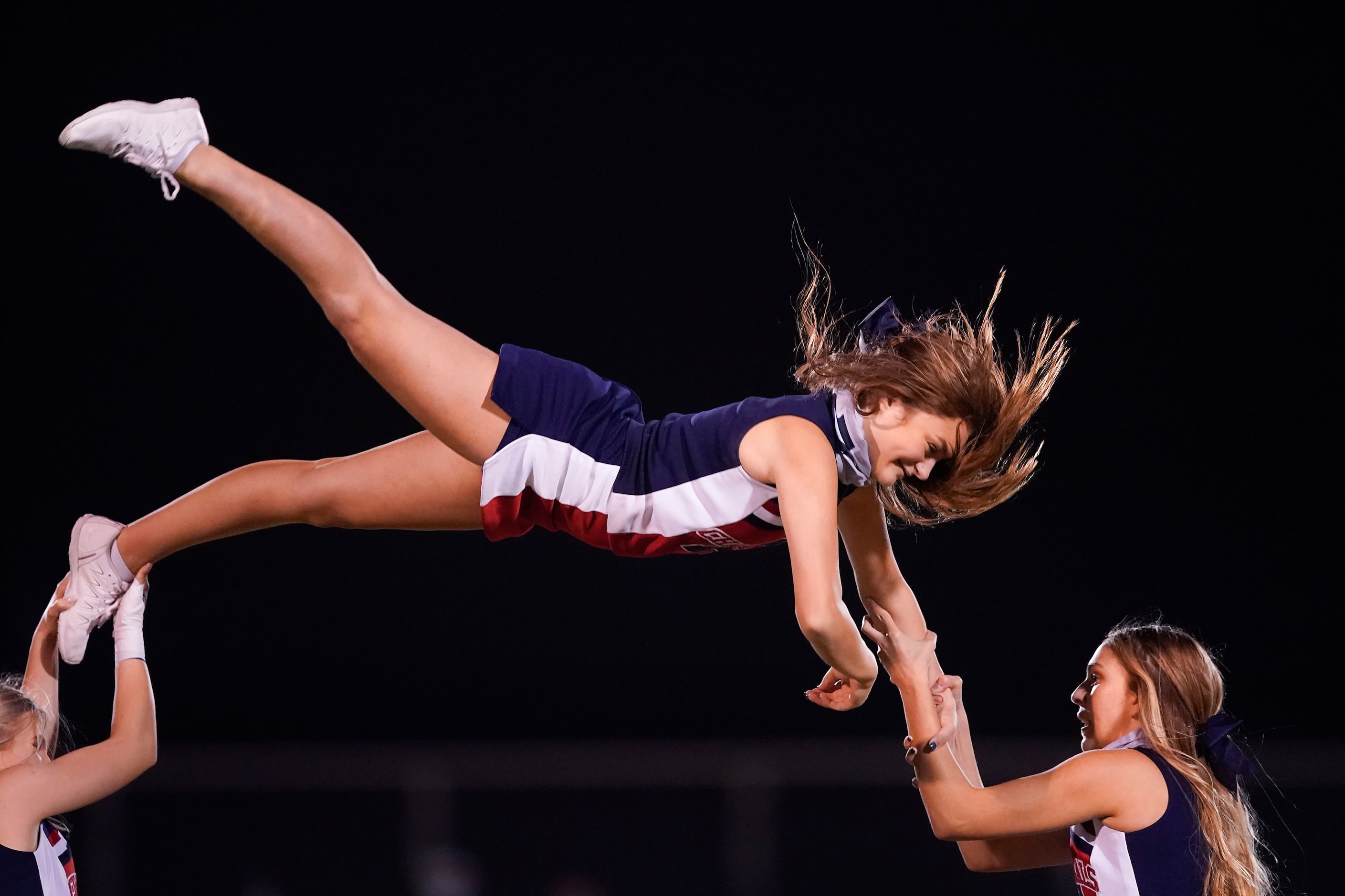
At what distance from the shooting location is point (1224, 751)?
1.92 meters

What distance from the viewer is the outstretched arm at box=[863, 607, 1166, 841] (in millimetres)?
1900

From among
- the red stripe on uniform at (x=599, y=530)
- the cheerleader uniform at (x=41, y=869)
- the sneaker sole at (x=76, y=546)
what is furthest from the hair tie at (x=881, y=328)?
the cheerleader uniform at (x=41, y=869)

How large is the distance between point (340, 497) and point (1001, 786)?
4.04 feet

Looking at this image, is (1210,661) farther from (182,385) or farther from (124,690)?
(182,385)

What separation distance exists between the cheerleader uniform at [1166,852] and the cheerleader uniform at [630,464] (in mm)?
689

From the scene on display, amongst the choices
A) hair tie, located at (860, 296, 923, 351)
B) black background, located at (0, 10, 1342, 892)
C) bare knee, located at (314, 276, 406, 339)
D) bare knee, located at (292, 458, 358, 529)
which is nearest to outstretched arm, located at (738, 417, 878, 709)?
hair tie, located at (860, 296, 923, 351)

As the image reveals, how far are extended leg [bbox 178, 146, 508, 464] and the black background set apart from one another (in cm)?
328

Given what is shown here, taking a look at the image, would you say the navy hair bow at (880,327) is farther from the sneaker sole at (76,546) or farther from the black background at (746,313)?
the black background at (746,313)

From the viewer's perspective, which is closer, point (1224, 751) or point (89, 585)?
point (1224, 751)

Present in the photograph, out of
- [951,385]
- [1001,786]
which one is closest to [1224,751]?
[1001,786]

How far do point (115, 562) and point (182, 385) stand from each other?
10.00 ft

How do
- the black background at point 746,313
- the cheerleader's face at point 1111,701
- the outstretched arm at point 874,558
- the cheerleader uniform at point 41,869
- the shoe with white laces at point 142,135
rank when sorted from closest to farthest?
the shoe with white laces at point 142,135 < the cheerleader uniform at point 41,869 < the cheerleader's face at point 1111,701 < the outstretched arm at point 874,558 < the black background at point 746,313

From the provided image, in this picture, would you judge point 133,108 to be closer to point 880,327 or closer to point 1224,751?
point 880,327

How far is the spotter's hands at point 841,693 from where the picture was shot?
194 centimetres
